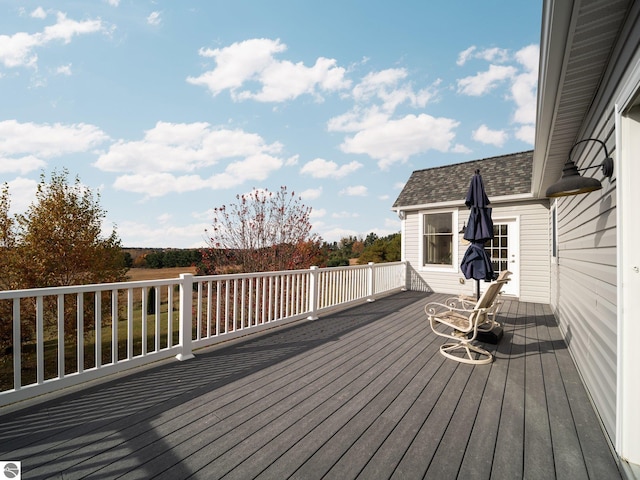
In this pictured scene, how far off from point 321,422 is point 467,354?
7.41 feet

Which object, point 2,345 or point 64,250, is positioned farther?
point 64,250

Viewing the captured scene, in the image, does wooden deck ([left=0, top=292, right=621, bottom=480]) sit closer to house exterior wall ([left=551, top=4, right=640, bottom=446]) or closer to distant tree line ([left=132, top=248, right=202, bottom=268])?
house exterior wall ([left=551, top=4, right=640, bottom=446])

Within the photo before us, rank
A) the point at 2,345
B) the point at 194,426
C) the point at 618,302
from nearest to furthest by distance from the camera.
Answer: the point at 618,302 → the point at 194,426 → the point at 2,345

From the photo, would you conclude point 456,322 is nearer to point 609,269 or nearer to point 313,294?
point 609,269

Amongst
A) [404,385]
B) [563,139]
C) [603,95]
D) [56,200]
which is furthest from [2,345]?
[563,139]

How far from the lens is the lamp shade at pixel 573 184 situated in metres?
2.05

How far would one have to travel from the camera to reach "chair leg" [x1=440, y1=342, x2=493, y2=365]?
10.2 ft

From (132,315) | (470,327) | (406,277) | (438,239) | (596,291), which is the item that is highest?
(438,239)

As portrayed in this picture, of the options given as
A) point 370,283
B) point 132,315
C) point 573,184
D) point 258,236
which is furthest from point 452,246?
point 132,315

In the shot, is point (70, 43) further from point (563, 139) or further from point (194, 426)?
point (563, 139)

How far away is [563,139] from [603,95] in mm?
1521

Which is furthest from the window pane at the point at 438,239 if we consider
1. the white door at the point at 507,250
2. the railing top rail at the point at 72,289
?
the railing top rail at the point at 72,289

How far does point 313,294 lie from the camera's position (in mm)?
5129

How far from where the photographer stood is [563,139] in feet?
11.7
